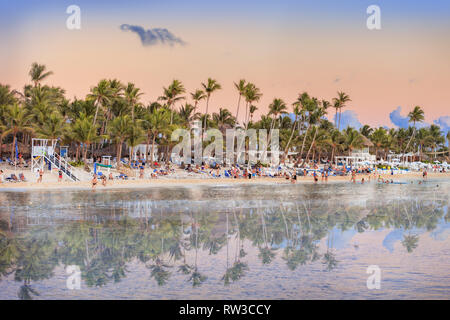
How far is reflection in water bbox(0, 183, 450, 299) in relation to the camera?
8414 mm

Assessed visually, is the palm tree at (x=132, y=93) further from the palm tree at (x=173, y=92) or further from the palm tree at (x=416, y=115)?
the palm tree at (x=416, y=115)

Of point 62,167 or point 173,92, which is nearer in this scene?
point 62,167

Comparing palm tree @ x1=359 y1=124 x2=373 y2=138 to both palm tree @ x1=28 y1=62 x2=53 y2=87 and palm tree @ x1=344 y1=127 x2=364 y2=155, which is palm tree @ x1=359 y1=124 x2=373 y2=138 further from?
palm tree @ x1=28 y1=62 x2=53 y2=87

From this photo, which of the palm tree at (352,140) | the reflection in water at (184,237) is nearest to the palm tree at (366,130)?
the palm tree at (352,140)

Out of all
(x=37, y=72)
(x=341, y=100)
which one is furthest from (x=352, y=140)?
(x=37, y=72)

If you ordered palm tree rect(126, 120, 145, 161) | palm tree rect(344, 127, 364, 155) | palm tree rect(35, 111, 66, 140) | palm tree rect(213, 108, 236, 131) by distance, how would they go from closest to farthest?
palm tree rect(35, 111, 66, 140) → palm tree rect(126, 120, 145, 161) → palm tree rect(344, 127, 364, 155) → palm tree rect(213, 108, 236, 131)

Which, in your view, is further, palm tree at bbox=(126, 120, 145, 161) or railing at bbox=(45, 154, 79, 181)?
palm tree at bbox=(126, 120, 145, 161)

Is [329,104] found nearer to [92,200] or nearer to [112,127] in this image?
[112,127]

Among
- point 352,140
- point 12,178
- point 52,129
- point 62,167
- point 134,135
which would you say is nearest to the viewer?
point 12,178

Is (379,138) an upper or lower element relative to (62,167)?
upper

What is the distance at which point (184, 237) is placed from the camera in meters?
12.4

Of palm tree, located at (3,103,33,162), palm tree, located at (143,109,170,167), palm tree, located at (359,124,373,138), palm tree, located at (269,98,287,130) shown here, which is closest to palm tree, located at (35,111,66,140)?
palm tree, located at (3,103,33,162)

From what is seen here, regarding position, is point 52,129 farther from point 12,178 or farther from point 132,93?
point 132,93

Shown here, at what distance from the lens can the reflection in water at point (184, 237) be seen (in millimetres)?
8414
